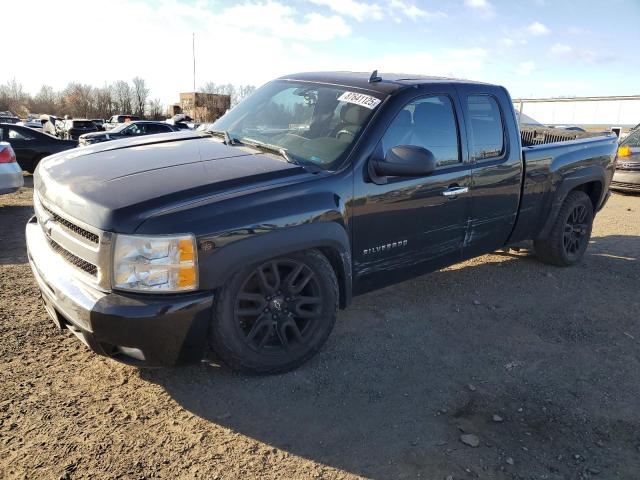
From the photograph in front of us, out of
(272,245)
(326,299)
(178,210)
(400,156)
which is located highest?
(400,156)

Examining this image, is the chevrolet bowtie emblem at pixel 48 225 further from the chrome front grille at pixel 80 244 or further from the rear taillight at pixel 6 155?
the rear taillight at pixel 6 155

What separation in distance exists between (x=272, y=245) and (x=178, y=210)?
21.7 inches

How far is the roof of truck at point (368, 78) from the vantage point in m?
3.72

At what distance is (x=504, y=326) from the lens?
13.6ft

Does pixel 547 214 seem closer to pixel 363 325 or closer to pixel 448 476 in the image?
pixel 363 325

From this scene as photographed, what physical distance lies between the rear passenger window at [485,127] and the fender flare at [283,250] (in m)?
1.57

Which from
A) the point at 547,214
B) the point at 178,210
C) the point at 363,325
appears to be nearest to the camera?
the point at 178,210

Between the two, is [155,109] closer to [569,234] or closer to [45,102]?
[45,102]

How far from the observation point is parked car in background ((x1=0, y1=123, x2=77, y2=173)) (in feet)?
39.3

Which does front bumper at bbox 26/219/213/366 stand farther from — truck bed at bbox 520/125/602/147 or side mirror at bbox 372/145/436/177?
truck bed at bbox 520/125/602/147

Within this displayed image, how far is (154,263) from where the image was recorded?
2.53m

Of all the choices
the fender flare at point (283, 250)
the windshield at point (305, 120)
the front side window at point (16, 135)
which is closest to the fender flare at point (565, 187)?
the windshield at point (305, 120)

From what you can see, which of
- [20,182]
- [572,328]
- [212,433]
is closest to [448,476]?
[212,433]

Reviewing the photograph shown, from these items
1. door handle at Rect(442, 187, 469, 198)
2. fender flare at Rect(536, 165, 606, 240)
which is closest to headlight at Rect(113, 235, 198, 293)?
door handle at Rect(442, 187, 469, 198)
